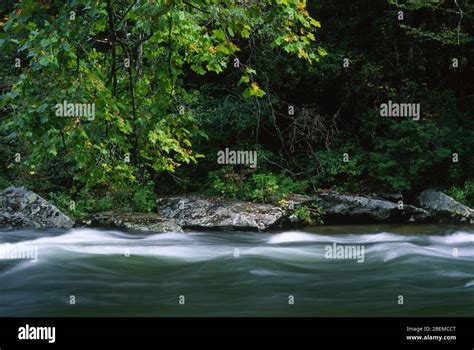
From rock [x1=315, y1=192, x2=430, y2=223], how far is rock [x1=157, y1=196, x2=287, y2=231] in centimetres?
129

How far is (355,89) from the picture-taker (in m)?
15.5

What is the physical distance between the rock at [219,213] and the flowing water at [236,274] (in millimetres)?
556

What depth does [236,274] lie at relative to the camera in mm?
8031

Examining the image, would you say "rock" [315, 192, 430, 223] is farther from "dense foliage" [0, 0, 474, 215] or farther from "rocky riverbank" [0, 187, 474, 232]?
"dense foliage" [0, 0, 474, 215]

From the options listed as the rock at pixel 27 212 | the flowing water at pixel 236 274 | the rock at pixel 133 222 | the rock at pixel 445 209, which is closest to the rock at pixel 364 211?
the rock at pixel 445 209

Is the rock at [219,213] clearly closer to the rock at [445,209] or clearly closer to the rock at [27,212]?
the rock at [27,212]

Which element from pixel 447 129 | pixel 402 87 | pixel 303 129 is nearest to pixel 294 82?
pixel 303 129

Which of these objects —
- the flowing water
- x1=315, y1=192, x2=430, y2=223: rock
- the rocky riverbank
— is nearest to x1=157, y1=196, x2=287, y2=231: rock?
the rocky riverbank

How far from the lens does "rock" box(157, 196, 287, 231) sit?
1247 cm

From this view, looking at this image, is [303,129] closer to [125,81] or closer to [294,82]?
[294,82]

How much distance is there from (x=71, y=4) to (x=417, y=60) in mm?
12989

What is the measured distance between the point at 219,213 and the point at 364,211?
334 cm

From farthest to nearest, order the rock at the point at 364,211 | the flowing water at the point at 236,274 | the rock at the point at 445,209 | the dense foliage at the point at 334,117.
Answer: the dense foliage at the point at 334,117 → the rock at the point at 364,211 → the rock at the point at 445,209 → the flowing water at the point at 236,274

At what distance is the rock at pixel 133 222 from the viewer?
1198cm
